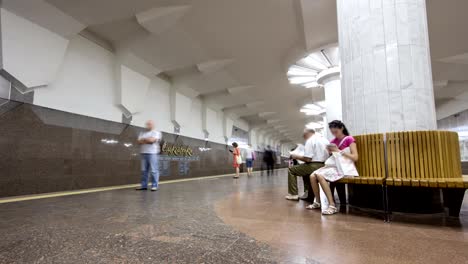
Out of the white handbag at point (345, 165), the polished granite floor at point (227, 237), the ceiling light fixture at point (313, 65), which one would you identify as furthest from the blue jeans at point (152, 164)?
the ceiling light fixture at point (313, 65)

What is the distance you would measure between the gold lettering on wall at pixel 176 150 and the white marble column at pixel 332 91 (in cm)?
712

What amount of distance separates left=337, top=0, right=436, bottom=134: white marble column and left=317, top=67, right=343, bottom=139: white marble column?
280 inches

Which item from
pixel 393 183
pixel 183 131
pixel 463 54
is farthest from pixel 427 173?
pixel 183 131

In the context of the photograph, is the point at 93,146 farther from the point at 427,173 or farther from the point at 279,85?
the point at 279,85

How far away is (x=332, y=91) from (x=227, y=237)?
10.2 metres

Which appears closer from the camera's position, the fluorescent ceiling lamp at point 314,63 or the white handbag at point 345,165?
the white handbag at point 345,165

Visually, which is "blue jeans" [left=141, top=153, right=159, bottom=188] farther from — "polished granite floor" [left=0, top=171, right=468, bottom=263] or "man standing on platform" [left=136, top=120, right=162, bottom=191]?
"polished granite floor" [left=0, top=171, right=468, bottom=263]

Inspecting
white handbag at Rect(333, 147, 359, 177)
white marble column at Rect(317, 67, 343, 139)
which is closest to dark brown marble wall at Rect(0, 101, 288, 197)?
→ white handbag at Rect(333, 147, 359, 177)

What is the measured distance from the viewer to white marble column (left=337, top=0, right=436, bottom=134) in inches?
137

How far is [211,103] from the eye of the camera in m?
15.5

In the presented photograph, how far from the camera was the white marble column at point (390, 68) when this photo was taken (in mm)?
3482

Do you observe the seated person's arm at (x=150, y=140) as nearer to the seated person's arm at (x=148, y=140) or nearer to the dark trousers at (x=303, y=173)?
the seated person's arm at (x=148, y=140)

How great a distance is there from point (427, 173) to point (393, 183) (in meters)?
0.53

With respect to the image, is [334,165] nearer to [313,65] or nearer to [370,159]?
[370,159]
